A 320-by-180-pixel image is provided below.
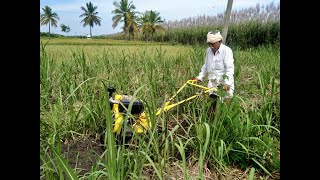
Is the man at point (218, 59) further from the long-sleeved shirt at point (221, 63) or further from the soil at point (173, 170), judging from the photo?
the soil at point (173, 170)

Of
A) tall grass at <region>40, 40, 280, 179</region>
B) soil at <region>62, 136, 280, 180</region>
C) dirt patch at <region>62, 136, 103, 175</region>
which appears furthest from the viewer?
dirt patch at <region>62, 136, 103, 175</region>

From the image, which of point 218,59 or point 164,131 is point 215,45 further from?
point 164,131

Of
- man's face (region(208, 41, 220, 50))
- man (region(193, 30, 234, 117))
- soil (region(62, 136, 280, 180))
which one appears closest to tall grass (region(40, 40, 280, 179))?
soil (region(62, 136, 280, 180))

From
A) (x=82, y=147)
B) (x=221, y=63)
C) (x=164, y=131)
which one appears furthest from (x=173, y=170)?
(x=221, y=63)

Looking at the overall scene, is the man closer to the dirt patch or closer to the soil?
the soil

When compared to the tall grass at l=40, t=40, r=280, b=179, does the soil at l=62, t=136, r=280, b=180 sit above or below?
below

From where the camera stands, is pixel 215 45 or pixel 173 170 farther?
pixel 215 45

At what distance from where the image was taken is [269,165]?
6.10 ft

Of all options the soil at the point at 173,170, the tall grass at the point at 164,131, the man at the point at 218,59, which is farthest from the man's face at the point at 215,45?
the soil at the point at 173,170
